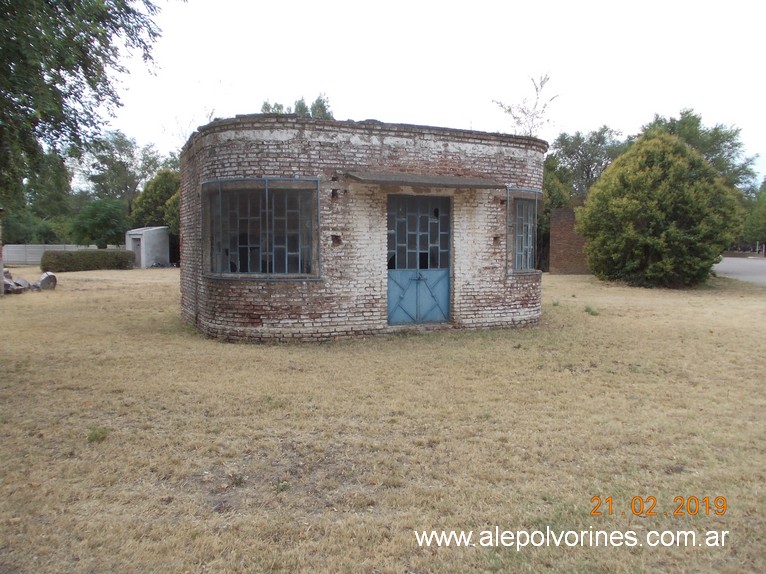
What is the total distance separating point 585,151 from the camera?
4522cm

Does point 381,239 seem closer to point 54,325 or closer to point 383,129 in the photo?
point 383,129

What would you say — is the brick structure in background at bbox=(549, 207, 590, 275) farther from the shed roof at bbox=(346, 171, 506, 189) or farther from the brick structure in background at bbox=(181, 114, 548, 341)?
the shed roof at bbox=(346, 171, 506, 189)

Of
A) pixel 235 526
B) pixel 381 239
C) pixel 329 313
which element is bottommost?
pixel 235 526

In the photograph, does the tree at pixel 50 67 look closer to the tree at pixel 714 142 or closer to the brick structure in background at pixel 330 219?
the brick structure in background at pixel 330 219

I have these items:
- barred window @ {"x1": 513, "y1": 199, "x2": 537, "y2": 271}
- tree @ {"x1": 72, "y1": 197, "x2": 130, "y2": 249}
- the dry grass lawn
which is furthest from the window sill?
tree @ {"x1": 72, "y1": 197, "x2": 130, "y2": 249}

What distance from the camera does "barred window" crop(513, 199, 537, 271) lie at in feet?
37.2

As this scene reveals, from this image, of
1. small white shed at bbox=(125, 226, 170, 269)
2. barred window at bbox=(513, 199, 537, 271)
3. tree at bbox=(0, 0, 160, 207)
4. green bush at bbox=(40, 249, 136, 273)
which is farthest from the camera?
small white shed at bbox=(125, 226, 170, 269)

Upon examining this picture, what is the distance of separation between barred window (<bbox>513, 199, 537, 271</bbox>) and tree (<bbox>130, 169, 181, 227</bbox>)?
110 feet

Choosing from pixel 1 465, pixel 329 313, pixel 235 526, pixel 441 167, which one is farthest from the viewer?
pixel 441 167

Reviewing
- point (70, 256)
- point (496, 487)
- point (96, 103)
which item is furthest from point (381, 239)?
point (70, 256)

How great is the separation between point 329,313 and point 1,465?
18.8ft

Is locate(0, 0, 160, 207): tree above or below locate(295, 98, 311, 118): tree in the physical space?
below

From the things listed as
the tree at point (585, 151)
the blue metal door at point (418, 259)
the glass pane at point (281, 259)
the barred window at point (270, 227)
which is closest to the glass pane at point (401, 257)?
the blue metal door at point (418, 259)

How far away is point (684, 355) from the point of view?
893 centimetres
